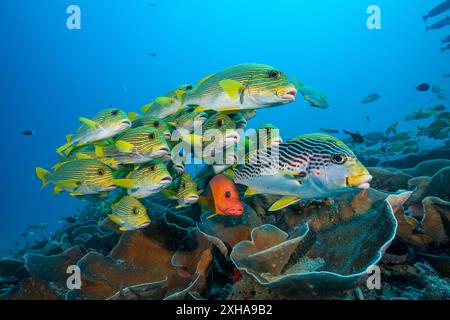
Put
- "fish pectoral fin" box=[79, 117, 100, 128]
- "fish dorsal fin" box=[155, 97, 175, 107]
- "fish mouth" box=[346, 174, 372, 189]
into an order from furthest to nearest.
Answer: "fish dorsal fin" box=[155, 97, 175, 107], "fish pectoral fin" box=[79, 117, 100, 128], "fish mouth" box=[346, 174, 372, 189]

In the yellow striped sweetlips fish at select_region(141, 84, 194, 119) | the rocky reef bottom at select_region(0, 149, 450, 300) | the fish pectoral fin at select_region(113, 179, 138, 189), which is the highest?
the yellow striped sweetlips fish at select_region(141, 84, 194, 119)

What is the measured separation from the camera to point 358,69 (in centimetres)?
16750

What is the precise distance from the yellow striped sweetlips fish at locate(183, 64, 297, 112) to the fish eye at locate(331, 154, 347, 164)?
62 cm

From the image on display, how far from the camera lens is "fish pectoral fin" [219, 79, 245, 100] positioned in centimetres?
241

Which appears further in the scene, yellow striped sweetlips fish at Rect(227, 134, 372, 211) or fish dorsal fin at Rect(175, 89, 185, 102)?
fish dorsal fin at Rect(175, 89, 185, 102)

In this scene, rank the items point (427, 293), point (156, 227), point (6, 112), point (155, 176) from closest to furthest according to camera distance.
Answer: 1. point (427, 293)
2. point (155, 176)
3. point (156, 227)
4. point (6, 112)

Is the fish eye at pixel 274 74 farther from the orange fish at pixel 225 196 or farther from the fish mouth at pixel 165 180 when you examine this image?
the fish mouth at pixel 165 180

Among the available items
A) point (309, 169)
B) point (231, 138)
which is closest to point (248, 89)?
point (231, 138)

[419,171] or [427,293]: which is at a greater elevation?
[419,171]

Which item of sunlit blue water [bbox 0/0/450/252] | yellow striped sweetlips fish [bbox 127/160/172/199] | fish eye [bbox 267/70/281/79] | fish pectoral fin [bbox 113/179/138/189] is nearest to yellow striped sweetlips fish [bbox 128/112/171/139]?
yellow striped sweetlips fish [bbox 127/160/172/199]

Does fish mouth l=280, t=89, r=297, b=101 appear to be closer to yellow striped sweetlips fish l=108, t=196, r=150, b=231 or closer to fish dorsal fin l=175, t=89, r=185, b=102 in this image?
fish dorsal fin l=175, t=89, r=185, b=102

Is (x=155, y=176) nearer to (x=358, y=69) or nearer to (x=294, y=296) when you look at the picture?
(x=294, y=296)

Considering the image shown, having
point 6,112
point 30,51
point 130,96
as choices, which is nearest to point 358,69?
point 130,96
